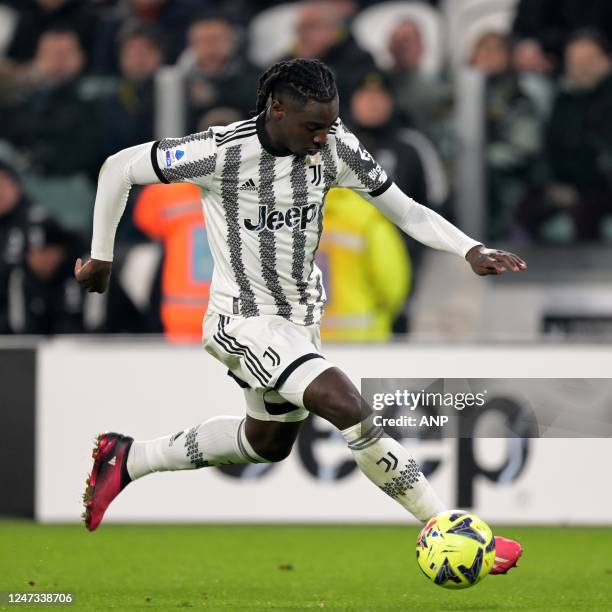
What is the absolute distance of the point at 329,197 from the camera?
9031 millimetres

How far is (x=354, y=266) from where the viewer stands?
906 centimetres

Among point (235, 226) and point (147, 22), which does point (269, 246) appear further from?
point (147, 22)

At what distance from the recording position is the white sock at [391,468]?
17.6 feet

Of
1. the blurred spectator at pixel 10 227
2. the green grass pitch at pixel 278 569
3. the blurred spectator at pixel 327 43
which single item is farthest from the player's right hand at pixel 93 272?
the blurred spectator at pixel 327 43

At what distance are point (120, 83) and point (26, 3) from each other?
2.07 meters

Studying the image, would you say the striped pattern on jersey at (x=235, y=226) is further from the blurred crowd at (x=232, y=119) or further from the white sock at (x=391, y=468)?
the blurred crowd at (x=232, y=119)

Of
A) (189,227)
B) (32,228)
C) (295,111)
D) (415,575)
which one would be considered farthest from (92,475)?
(32,228)

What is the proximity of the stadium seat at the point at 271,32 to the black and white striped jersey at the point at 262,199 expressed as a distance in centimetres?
591

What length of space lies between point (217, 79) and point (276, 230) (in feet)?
14.9

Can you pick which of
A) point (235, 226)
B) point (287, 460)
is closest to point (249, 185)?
point (235, 226)

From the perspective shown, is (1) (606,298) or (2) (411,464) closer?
(2) (411,464)

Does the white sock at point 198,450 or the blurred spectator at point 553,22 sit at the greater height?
the blurred spectator at point 553,22

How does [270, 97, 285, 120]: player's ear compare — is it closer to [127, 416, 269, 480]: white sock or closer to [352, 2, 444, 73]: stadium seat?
[127, 416, 269, 480]: white sock

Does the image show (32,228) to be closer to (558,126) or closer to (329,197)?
(329,197)
